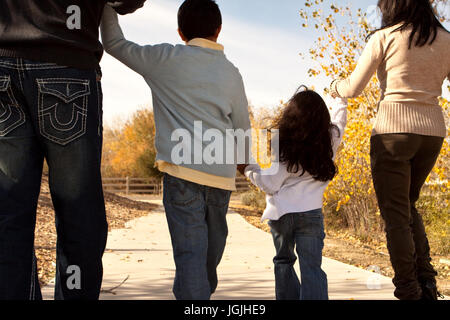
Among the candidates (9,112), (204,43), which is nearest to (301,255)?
(204,43)

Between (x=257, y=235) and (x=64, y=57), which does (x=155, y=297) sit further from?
(x=257, y=235)

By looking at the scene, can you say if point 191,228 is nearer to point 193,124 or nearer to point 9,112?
point 193,124

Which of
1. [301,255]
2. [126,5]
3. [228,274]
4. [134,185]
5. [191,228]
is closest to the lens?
[126,5]

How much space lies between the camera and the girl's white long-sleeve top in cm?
298

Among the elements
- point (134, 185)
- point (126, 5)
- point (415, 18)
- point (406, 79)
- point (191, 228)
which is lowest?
point (191, 228)

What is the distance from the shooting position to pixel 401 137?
296 centimetres

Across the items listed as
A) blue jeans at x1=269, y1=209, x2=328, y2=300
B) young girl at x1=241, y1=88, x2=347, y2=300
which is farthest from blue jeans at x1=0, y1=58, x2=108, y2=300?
blue jeans at x1=269, y1=209, x2=328, y2=300

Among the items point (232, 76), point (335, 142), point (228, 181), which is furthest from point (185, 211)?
point (335, 142)

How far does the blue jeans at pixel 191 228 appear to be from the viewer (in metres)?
2.44

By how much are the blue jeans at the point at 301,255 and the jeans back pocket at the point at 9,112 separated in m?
1.50

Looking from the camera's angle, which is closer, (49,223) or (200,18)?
(200,18)

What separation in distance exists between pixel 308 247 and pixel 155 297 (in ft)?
4.50

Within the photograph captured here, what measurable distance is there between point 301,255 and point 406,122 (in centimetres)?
89

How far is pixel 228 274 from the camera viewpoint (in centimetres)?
491
